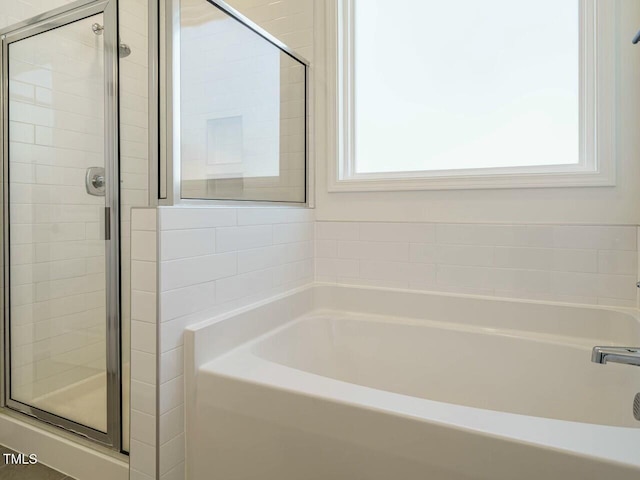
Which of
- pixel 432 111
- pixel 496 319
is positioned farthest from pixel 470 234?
pixel 432 111

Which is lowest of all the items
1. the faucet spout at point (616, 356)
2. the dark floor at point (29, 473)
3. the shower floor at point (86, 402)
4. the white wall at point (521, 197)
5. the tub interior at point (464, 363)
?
the dark floor at point (29, 473)

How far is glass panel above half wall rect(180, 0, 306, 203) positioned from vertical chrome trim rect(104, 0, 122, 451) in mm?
391

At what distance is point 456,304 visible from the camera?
184 cm

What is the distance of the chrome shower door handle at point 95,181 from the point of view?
5.36 feet

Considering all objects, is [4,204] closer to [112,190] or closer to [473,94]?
[112,190]

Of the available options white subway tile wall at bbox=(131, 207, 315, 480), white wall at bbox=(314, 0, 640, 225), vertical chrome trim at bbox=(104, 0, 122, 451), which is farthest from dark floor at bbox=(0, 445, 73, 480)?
white wall at bbox=(314, 0, 640, 225)

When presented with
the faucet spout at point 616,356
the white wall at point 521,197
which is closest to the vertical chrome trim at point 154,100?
the white wall at point 521,197

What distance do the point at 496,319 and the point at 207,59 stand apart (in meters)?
1.59

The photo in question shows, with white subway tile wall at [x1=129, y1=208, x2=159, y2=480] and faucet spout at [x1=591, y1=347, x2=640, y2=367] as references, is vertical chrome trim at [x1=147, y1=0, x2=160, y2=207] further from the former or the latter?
faucet spout at [x1=591, y1=347, x2=640, y2=367]

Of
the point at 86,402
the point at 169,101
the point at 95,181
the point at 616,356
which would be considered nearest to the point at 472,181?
the point at 616,356

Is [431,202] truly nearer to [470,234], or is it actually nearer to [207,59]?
[470,234]

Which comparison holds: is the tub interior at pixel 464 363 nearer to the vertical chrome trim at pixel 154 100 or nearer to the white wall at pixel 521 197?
the white wall at pixel 521 197

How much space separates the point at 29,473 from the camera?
1.55m

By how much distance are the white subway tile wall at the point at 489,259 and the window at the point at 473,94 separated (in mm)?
212
